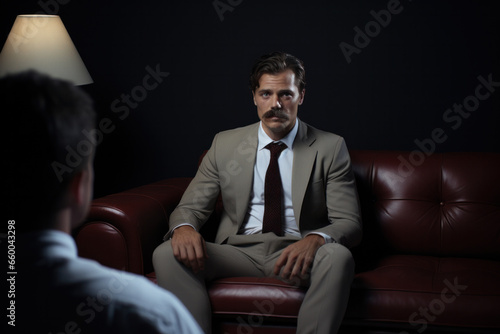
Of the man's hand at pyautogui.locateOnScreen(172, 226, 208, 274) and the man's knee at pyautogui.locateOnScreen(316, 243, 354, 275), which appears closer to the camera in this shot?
the man's knee at pyautogui.locateOnScreen(316, 243, 354, 275)

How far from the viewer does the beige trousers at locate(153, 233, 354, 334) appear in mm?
1962

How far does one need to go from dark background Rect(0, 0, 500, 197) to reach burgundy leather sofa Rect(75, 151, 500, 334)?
42 cm

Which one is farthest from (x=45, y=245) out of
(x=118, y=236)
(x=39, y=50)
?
(x=39, y=50)

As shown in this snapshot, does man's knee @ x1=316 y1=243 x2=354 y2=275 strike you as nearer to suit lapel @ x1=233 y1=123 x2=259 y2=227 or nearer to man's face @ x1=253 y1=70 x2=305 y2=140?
suit lapel @ x1=233 y1=123 x2=259 y2=227

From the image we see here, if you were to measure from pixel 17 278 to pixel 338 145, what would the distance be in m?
1.92

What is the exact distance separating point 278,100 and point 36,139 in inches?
71.2

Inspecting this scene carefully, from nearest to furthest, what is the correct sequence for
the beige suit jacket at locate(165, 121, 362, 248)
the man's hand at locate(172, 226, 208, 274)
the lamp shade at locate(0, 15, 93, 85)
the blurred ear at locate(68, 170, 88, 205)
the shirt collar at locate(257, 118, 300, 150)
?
1. the blurred ear at locate(68, 170, 88, 205)
2. the man's hand at locate(172, 226, 208, 274)
3. the beige suit jacket at locate(165, 121, 362, 248)
4. the shirt collar at locate(257, 118, 300, 150)
5. the lamp shade at locate(0, 15, 93, 85)

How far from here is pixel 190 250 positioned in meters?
2.12

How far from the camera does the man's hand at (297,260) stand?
2043mm

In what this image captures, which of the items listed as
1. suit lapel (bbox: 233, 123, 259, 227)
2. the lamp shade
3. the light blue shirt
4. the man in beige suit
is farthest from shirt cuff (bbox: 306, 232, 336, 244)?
the light blue shirt

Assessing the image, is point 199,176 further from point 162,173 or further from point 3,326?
point 3,326

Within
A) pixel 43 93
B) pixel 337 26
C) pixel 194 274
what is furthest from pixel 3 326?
pixel 337 26

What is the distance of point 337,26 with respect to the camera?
10.0ft

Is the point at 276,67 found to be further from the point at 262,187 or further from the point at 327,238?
the point at 327,238
